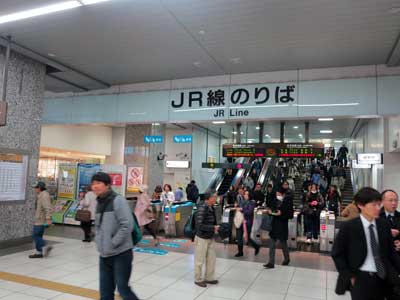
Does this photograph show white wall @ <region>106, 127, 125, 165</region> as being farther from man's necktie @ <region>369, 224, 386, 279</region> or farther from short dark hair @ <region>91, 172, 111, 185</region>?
man's necktie @ <region>369, 224, 386, 279</region>

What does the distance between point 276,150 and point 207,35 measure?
569 centimetres

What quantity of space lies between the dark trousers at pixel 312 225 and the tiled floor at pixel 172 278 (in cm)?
277

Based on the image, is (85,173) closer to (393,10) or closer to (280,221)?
(280,221)

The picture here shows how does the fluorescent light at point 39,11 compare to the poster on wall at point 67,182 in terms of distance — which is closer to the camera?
the fluorescent light at point 39,11

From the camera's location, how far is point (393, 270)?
2.39 metres

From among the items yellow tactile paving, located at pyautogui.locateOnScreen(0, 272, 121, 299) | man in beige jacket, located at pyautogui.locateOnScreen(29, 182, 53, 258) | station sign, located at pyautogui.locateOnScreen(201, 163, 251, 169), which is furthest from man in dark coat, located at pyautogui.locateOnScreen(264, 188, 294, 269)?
station sign, located at pyautogui.locateOnScreen(201, 163, 251, 169)

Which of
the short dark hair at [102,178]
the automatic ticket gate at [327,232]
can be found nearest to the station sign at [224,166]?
the automatic ticket gate at [327,232]

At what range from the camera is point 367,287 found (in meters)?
2.34

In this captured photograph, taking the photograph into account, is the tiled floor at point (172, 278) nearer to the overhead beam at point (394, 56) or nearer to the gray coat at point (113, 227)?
the gray coat at point (113, 227)

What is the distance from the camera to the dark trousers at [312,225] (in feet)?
27.5

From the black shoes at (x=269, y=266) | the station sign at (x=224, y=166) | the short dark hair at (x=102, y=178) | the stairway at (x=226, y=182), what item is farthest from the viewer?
A: the stairway at (x=226, y=182)

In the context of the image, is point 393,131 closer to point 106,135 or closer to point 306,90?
point 306,90

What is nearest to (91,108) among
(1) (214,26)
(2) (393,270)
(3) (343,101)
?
(1) (214,26)

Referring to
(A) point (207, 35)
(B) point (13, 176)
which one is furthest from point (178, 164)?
(A) point (207, 35)
